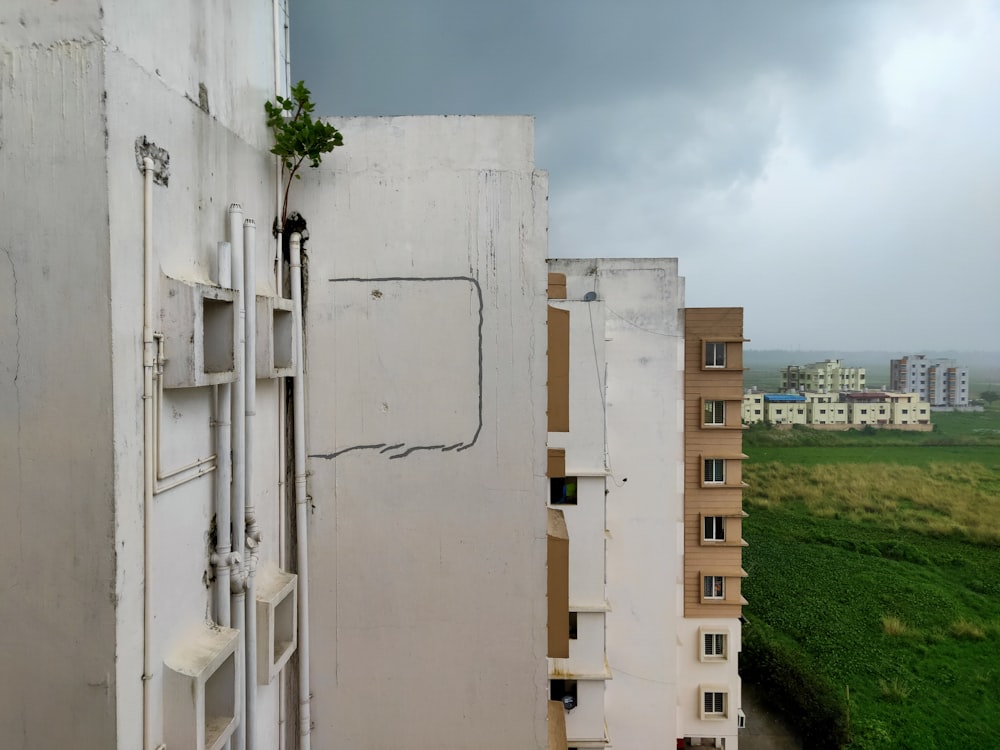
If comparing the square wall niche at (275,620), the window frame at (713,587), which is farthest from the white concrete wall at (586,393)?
the window frame at (713,587)

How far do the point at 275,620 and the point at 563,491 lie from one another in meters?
3.95

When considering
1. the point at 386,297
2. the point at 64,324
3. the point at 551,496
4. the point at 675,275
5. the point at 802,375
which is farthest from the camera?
the point at 802,375

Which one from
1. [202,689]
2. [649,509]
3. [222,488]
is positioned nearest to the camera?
[202,689]

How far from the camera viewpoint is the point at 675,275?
7.99 m

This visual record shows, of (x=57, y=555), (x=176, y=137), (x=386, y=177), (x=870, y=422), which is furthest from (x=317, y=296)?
(x=870, y=422)

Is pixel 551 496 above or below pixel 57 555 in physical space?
below

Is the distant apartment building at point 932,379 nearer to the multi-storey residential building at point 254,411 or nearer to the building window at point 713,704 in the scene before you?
the building window at point 713,704

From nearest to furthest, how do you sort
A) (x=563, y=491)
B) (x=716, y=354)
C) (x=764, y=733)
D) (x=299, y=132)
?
1. (x=299, y=132)
2. (x=563, y=491)
3. (x=716, y=354)
4. (x=764, y=733)

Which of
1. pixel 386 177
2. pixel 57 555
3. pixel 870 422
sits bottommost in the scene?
pixel 870 422

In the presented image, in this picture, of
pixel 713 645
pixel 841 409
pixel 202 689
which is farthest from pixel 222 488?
pixel 841 409

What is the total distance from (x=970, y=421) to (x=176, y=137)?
29.2 meters

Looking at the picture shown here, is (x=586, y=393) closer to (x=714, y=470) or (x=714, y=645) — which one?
(x=714, y=470)

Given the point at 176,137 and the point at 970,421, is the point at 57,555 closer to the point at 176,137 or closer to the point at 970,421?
the point at 176,137

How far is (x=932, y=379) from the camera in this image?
22594mm
